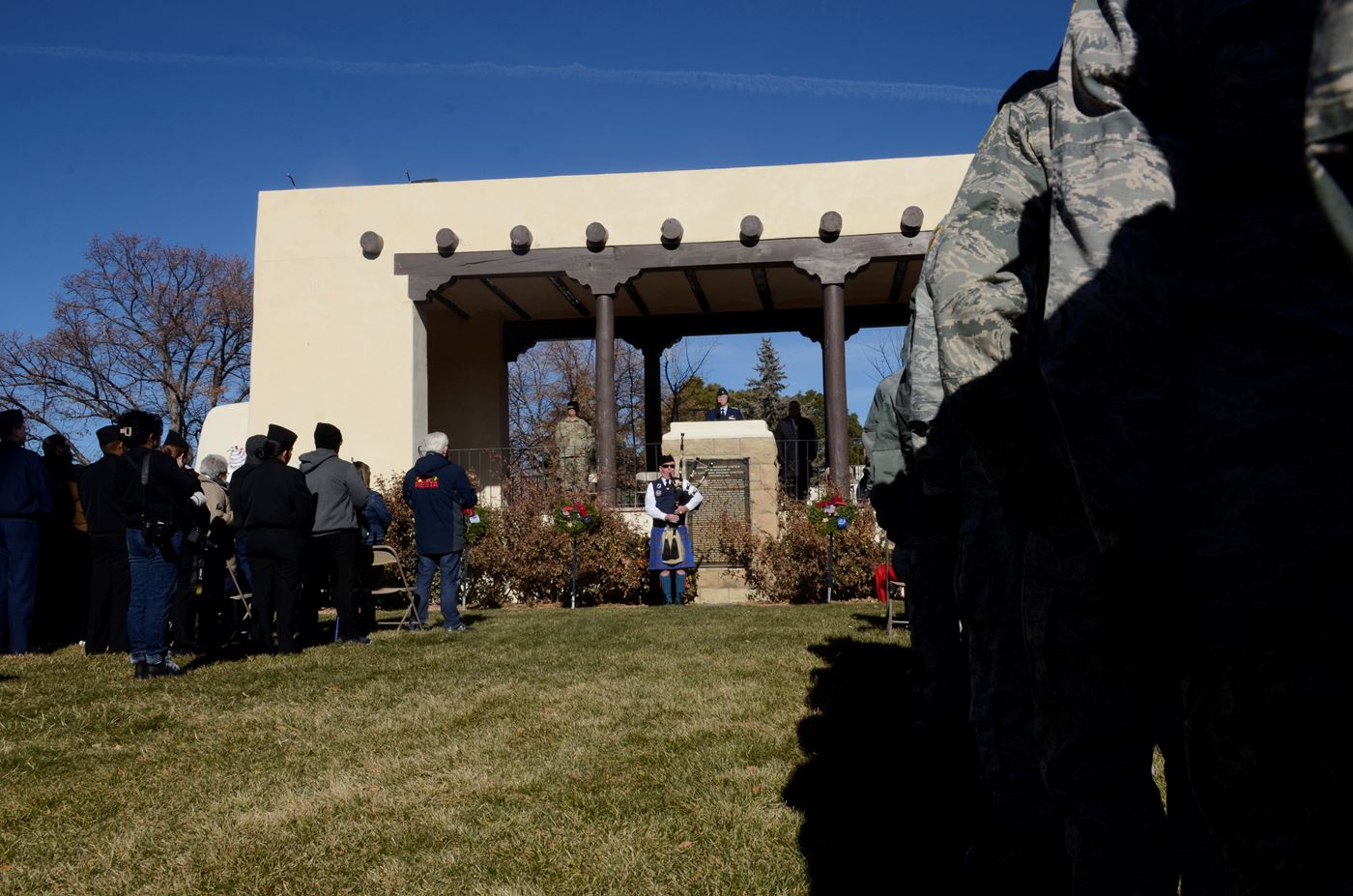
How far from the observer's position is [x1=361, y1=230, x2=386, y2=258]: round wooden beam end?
1574cm

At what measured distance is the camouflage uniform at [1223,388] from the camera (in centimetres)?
158

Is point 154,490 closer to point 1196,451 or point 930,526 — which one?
point 930,526

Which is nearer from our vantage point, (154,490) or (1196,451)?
(1196,451)

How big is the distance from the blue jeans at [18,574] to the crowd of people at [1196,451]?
9.33 metres

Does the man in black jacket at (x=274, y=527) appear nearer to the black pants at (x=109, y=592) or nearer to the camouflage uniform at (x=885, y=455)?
the black pants at (x=109, y=592)

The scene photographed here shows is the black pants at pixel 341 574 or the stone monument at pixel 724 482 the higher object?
the stone monument at pixel 724 482

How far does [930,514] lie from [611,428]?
38.5 feet

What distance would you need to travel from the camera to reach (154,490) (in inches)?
283

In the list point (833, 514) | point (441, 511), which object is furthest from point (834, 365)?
point (441, 511)

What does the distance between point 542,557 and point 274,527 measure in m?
5.27

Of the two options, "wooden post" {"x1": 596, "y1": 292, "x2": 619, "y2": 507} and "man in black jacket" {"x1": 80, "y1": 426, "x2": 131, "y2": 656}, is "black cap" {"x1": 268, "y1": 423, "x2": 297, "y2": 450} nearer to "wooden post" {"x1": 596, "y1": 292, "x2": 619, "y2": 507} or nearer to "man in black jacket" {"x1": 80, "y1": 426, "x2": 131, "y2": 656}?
"man in black jacket" {"x1": 80, "y1": 426, "x2": 131, "y2": 656}

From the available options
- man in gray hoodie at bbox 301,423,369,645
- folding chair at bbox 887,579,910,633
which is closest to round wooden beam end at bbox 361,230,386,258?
man in gray hoodie at bbox 301,423,369,645

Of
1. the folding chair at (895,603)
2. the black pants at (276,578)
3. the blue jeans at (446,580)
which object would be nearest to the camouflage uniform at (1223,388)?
the folding chair at (895,603)

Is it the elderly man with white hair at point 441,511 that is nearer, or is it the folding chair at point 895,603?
the folding chair at point 895,603
